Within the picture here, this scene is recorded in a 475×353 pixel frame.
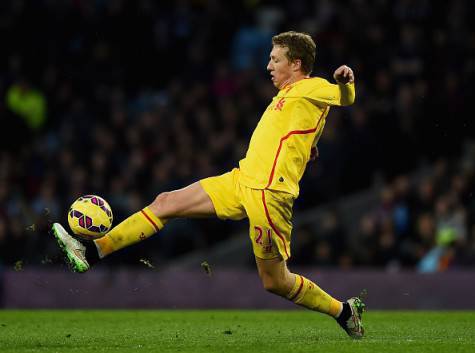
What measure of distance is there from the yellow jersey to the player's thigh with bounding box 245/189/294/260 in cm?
7

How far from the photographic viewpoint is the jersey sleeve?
27.3 ft

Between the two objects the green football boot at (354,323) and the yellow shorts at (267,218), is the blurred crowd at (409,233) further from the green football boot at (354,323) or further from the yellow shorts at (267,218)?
the yellow shorts at (267,218)

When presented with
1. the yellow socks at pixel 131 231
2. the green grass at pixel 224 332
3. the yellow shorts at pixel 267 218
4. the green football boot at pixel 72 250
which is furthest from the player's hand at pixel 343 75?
Answer: the green football boot at pixel 72 250

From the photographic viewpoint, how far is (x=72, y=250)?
828cm

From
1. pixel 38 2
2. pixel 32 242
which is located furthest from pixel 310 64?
pixel 38 2

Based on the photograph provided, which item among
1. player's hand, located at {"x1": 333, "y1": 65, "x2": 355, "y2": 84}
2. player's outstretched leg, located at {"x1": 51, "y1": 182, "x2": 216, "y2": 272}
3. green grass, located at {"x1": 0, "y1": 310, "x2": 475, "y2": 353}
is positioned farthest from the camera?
player's outstretched leg, located at {"x1": 51, "y1": 182, "x2": 216, "y2": 272}

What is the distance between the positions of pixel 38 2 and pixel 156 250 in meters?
5.53

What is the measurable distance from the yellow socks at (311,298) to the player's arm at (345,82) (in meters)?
1.37

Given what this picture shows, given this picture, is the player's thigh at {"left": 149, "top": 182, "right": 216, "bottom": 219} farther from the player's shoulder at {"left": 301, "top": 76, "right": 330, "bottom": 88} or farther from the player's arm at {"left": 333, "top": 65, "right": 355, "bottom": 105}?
the player's arm at {"left": 333, "top": 65, "right": 355, "bottom": 105}

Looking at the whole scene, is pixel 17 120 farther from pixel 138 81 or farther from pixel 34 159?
pixel 138 81

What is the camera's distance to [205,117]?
1662cm

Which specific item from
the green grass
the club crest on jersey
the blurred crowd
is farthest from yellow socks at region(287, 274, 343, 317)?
the blurred crowd

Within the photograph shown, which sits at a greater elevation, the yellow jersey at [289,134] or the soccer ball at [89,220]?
the yellow jersey at [289,134]

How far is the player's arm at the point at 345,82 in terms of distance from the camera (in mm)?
8172
